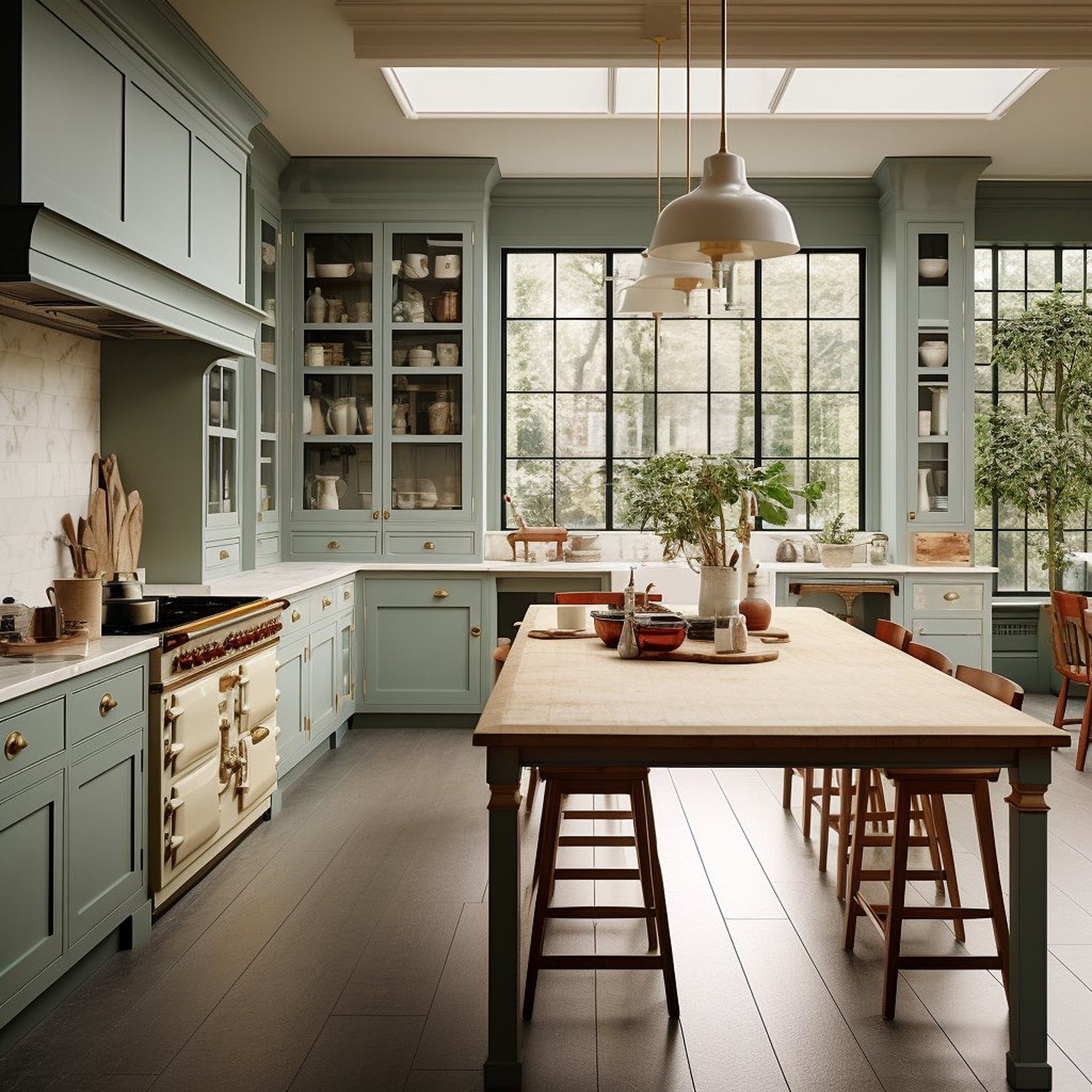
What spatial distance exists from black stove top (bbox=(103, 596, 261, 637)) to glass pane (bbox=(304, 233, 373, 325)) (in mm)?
2507

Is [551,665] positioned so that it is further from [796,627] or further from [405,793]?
[405,793]

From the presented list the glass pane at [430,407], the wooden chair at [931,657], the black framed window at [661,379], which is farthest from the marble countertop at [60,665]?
the black framed window at [661,379]

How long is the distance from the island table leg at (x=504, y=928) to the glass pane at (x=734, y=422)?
Answer: 16.1ft

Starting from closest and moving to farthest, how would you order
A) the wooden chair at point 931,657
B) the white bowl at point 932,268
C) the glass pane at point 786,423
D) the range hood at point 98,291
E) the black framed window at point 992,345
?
the range hood at point 98,291
the wooden chair at point 931,657
the white bowl at point 932,268
the glass pane at point 786,423
the black framed window at point 992,345

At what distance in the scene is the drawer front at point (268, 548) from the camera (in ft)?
19.8

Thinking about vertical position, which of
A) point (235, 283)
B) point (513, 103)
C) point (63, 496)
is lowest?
point (63, 496)

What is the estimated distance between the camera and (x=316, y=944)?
130 inches

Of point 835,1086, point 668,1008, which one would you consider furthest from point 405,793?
point 835,1086

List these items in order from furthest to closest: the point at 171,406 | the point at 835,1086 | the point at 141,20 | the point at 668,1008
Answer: the point at 171,406 < the point at 141,20 < the point at 668,1008 < the point at 835,1086

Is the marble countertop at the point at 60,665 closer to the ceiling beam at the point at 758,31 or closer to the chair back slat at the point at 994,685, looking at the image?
the chair back slat at the point at 994,685

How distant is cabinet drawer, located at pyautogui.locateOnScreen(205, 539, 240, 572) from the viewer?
5.02 m

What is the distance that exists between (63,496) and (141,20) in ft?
5.75

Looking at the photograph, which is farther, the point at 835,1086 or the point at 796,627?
the point at 796,627

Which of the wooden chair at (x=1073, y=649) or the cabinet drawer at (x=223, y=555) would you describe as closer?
the cabinet drawer at (x=223, y=555)
